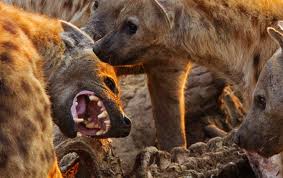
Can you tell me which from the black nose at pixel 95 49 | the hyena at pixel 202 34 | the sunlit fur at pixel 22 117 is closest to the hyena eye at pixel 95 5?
the hyena at pixel 202 34

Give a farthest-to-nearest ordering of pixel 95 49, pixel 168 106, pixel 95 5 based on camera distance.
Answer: pixel 168 106
pixel 95 5
pixel 95 49

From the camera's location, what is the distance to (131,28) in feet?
17.4

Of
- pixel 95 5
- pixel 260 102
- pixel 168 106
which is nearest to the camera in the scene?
pixel 260 102

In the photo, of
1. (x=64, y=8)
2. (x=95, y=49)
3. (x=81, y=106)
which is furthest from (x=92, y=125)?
(x=64, y=8)

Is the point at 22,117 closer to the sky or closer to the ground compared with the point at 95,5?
closer to the sky

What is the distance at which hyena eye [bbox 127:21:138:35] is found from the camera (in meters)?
5.31

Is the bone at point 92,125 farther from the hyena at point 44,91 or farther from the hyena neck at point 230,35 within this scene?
the hyena neck at point 230,35

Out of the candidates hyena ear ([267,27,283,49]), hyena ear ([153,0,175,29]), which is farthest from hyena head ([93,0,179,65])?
hyena ear ([267,27,283,49])

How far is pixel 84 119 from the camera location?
15.8 feet

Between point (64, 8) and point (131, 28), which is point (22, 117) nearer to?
point (131, 28)

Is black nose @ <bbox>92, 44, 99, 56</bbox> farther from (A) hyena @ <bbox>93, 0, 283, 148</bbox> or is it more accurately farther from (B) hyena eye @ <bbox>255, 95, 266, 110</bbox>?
(B) hyena eye @ <bbox>255, 95, 266, 110</bbox>

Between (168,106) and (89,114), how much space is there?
4.18 feet

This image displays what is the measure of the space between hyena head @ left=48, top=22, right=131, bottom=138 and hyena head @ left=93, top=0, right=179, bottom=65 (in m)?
0.42

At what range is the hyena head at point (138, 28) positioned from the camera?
5.30 m
